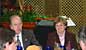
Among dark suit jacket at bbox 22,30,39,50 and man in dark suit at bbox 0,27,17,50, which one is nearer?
man in dark suit at bbox 0,27,17,50

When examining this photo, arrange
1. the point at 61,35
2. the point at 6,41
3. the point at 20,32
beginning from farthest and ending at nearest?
the point at 61,35 → the point at 20,32 → the point at 6,41

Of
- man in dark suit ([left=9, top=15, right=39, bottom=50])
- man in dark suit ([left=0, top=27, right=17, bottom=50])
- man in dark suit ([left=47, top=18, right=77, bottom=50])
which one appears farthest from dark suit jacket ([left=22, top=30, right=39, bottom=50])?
man in dark suit ([left=0, top=27, right=17, bottom=50])

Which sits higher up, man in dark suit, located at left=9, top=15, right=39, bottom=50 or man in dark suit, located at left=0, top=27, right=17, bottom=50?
man in dark suit, located at left=0, top=27, right=17, bottom=50

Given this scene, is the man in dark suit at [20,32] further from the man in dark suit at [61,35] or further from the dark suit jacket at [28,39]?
the man in dark suit at [61,35]

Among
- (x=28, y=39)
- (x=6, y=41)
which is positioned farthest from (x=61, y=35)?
(x=6, y=41)

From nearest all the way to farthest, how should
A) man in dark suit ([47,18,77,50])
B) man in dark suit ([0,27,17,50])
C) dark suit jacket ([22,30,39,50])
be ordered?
man in dark suit ([0,27,17,50]) → dark suit jacket ([22,30,39,50]) → man in dark suit ([47,18,77,50])

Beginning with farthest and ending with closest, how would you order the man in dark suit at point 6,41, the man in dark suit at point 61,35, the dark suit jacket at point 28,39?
the man in dark suit at point 61,35
the dark suit jacket at point 28,39
the man in dark suit at point 6,41

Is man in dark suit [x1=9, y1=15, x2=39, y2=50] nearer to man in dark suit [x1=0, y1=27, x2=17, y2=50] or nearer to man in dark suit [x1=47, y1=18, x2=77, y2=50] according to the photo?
man in dark suit [x1=47, y1=18, x2=77, y2=50]

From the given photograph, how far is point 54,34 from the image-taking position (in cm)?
365

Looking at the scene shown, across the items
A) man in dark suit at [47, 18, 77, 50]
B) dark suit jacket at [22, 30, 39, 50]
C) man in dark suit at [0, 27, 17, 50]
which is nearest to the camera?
man in dark suit at [0, 27, 17, 50]

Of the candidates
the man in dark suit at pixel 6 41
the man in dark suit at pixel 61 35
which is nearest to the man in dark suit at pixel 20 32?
the man in dark suit at pixel 61 35

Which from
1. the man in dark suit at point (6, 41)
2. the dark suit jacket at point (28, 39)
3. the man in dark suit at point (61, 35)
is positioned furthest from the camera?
the man in dark suit at point (61, 35)

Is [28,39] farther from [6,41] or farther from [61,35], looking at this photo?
[6,41]

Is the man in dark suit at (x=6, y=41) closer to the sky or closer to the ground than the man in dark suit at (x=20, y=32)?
closer to the sky
